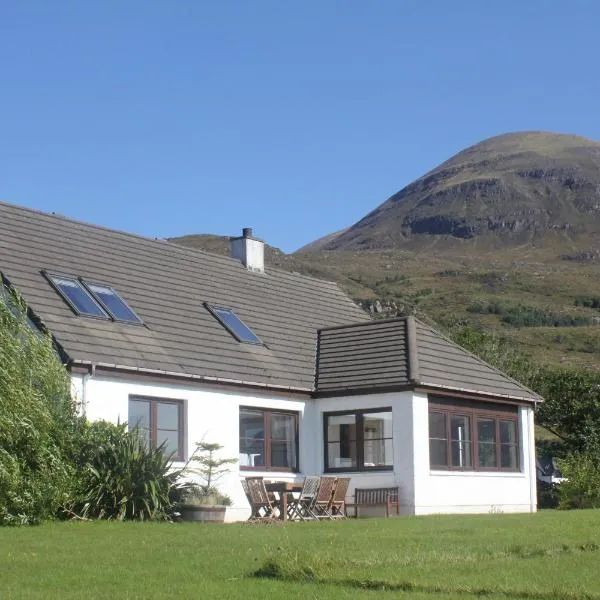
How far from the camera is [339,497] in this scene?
21859 mm

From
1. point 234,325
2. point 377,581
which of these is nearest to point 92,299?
point 234,325

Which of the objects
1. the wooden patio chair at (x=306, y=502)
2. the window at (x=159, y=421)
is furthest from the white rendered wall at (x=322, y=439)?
the wooden patio chair at (x=306, y=502)

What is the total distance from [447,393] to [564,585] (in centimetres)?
1430

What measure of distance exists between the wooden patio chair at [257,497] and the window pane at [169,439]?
67.0 inches

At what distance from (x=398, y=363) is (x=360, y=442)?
6.33 feet

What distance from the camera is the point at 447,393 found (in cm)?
2436

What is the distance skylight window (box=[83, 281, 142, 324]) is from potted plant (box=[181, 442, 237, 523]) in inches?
119

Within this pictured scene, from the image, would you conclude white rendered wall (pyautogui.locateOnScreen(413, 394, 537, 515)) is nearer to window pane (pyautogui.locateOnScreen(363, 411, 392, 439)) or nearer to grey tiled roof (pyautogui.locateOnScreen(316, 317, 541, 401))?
grey tiled roof (pyautogui.locateOnScreen(316, 317, 541, 401))

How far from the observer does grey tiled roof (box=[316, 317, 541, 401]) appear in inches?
950

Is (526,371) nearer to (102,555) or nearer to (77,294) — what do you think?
(77,294)

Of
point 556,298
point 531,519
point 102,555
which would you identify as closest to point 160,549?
point 102,555

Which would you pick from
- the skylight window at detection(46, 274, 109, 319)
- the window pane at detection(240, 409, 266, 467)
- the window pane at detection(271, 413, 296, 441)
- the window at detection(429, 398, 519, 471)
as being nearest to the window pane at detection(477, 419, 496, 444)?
the window at detection(429, 398, 519, 471)

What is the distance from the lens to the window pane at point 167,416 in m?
21.5

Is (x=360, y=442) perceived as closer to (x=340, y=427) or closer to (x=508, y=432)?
(x=340, y=427)
